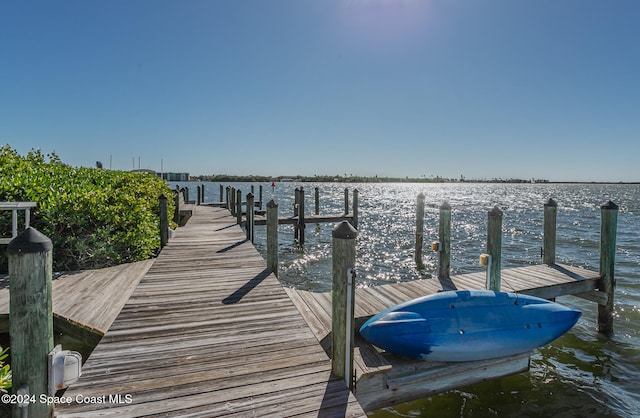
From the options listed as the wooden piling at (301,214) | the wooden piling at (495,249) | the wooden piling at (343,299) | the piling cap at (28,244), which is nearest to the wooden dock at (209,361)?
the wooden piling at (343,299)

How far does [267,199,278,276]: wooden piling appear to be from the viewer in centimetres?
705

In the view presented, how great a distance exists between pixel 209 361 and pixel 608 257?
8.68 metres

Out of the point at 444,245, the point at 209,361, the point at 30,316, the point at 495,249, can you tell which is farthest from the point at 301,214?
the point at 30,316

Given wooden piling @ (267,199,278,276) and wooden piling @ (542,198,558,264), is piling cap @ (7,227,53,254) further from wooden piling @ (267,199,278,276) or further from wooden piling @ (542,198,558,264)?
wooden piling @ (542,198,558,264)

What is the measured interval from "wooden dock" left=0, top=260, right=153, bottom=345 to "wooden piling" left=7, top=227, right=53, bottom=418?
2284 millimetres

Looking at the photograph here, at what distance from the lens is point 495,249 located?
6.32m

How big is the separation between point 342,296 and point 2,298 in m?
5.45

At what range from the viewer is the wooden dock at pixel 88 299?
14.9ft

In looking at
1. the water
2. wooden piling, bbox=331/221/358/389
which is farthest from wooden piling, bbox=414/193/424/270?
wooden piling, bbox=331/221/358/389

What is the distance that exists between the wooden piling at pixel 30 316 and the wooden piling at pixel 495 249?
6390 mm

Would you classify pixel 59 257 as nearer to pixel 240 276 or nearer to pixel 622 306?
pixel 240 276

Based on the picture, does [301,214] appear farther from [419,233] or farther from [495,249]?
[495,249]

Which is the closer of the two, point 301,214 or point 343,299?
point 343,299

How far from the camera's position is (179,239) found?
33.8 feet
